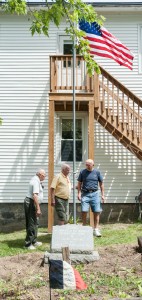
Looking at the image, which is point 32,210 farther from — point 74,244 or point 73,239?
point 74,244

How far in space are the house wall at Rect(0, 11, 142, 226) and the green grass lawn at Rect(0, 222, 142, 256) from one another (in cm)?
167

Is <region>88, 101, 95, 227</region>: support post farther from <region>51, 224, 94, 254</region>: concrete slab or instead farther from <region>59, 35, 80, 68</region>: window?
<region>51, 224, 94, 254</region>: concrete slab

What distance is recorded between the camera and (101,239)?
10719mm

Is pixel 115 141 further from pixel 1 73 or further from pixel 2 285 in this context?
pixel 2 285

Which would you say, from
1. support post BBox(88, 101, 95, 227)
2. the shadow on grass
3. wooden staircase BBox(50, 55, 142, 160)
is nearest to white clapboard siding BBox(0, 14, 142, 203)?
wooden staircase BBox(50, 55, 142, 160)

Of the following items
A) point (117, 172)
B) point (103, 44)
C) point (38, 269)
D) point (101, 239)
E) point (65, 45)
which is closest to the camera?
point (38, 269)

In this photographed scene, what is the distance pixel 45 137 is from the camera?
48.9 ft

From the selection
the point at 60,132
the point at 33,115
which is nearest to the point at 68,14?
the point at 33,115

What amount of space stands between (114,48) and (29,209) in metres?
4.84

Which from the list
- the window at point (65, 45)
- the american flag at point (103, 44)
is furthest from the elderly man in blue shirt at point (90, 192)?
the window at point (65, 45)

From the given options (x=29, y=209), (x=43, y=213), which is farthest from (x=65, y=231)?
(x=43, y=213)

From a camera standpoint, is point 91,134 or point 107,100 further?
point 107,100

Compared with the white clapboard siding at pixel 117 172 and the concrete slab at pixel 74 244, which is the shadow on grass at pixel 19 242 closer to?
the concrete slab at pixel 74 244

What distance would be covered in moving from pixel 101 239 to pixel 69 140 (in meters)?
5.09
